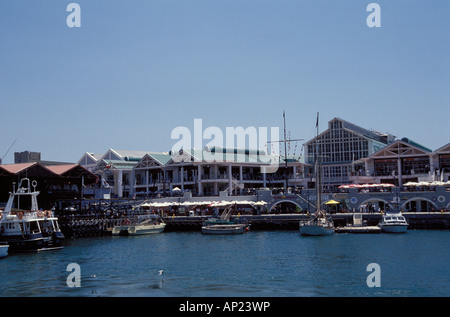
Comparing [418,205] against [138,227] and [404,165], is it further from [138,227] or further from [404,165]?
[138,227]

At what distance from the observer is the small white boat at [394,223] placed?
6931 centimetres

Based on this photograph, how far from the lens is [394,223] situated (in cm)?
6975

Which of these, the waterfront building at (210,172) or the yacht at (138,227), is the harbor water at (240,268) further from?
the waterfront building at (210,172)

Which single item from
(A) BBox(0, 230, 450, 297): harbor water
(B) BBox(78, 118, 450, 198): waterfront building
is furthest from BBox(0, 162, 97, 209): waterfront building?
(A) BBox(0, 230, 450, 297): harbor water

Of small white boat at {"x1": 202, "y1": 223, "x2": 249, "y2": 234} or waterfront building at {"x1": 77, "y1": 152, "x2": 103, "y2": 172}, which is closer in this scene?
small white boat at {"x1": 202, "y1": 223, "x2": 249, "y2": 234}

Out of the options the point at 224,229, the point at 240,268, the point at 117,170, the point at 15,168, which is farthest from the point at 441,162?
the point at 15,168

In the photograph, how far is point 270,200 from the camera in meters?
91.9

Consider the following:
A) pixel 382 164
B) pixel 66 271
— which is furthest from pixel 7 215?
pixel 382 164

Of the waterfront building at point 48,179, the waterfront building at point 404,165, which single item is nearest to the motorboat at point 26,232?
the waterfront building at point 48,179

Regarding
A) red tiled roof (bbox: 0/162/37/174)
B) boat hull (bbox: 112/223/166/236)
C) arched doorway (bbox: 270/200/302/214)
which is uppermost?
red tiled roof (bbox: 0/162/37/174)

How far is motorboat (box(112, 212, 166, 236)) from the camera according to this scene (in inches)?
3034

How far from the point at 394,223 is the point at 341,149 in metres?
43.0

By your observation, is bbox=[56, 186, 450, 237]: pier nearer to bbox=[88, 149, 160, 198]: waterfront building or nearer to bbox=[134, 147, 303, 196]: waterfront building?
bbox=[134, 147, 303, 196]: waterfront building

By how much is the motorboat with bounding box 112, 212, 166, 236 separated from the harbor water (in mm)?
14049
